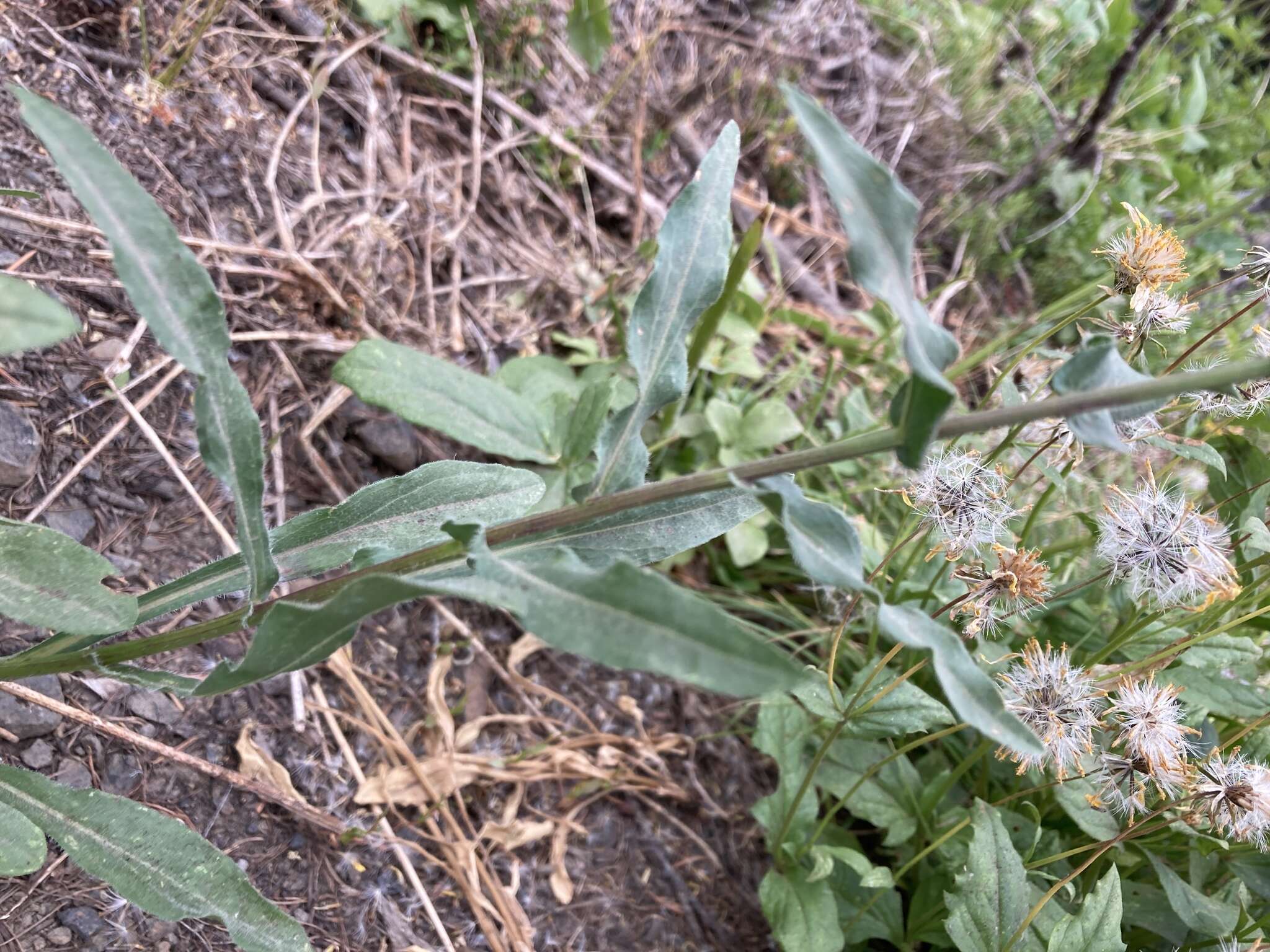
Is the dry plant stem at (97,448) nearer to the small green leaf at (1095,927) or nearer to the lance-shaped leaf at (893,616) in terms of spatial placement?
the lance-shaped leaf at (893,616)

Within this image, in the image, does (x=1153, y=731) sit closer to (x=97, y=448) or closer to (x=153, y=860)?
(x=153, y=860)

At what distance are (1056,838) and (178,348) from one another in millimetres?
1295

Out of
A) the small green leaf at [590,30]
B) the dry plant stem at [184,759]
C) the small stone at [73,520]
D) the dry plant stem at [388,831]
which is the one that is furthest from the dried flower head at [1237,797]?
the small green leaf at [590,30]

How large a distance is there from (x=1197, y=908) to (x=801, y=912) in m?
0.52

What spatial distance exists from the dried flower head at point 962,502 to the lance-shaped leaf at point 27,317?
0.91 meters

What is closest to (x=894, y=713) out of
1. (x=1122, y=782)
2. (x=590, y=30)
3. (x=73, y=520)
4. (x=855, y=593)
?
(x=855, y=593)

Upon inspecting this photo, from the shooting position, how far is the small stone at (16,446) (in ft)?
3.87

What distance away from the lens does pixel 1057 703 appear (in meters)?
1.07

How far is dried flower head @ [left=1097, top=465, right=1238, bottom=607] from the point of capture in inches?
40.1

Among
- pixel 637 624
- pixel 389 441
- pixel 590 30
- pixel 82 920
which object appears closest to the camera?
pixel 637 624

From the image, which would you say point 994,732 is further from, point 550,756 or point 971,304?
point 971,304

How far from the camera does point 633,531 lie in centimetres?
96

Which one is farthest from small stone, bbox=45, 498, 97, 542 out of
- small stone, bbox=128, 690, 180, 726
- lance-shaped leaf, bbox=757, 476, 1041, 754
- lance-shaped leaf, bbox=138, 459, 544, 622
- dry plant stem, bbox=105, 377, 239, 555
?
lance-shaped leaf, bbox=757, 476, 1041, 754

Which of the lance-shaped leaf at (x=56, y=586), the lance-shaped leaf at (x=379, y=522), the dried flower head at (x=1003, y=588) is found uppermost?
the lance-shaped leaf at (x=56, y=586)
